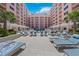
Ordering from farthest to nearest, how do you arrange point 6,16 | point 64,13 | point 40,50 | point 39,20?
point 39,20 → point 64,13 → point 6,16 → point 40,50

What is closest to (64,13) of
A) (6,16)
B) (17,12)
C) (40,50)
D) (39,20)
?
(39,20)

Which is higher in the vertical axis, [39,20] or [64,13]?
[64,13]

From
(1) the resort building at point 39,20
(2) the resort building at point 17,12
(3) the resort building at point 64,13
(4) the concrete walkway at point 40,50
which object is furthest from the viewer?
(1) the resort building at point 39,20

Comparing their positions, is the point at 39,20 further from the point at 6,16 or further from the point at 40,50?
the point at 40,50

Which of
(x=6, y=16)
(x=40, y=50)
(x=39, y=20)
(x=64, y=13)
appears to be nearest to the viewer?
(x=40, y=50)

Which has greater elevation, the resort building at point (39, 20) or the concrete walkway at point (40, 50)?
the resort building at point (39, 20)

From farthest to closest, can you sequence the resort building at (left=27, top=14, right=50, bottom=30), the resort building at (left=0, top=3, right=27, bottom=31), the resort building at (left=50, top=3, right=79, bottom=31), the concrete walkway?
the resort building at (left=27, top=14, right=50, bottom=30), the resort building at (left=50, top=3, right=79, bottom=31), the resort building at (left=0, top=3, right=27, bottom=31), the concrete walkway

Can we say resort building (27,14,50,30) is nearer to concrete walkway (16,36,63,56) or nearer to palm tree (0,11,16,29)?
palm tree (0,11,16,29)

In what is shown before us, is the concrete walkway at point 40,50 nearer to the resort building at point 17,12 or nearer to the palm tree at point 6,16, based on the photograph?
the palm tree at point 6,16

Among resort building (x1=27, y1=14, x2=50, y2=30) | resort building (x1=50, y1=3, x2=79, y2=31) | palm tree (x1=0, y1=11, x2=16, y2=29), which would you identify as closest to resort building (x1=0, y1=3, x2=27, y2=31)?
palm tree (x1=0, y1=11, x2=16, y2=29)

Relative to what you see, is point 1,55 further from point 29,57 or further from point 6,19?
point 6,19

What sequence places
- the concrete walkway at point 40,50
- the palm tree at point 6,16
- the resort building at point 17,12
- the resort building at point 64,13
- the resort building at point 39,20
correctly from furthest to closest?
the resort building at point 39,20 → the resort building at point 64,13 → the resort building at point 17,12 → the palm tree at point 6,16 → the concrete walkway at point 40,50

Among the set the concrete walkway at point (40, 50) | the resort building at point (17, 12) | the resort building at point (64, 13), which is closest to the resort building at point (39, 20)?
the resort building at point (64, 13)

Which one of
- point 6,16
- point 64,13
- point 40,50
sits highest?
point 64,13
